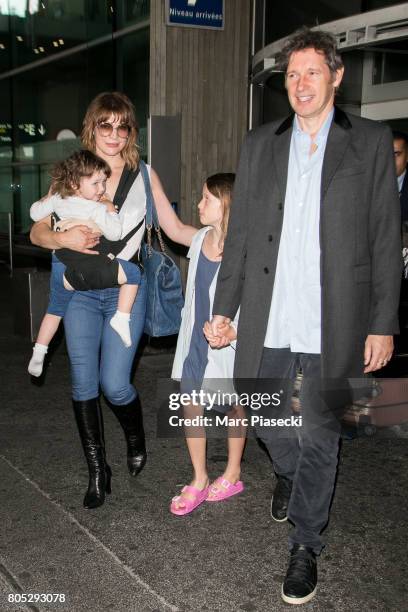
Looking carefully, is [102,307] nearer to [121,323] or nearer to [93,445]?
[121,323]

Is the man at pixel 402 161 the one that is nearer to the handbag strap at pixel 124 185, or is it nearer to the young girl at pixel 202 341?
the young girl at pixel 202 341

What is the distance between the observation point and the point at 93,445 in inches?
144

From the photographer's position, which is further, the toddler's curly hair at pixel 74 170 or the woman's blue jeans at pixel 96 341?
the woman's blue jeans at pixel 96 341

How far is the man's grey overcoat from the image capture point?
2723mm

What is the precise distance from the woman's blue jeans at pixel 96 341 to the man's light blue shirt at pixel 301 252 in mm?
922

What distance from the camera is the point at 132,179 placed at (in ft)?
11.9

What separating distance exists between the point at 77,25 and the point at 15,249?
5.11 m

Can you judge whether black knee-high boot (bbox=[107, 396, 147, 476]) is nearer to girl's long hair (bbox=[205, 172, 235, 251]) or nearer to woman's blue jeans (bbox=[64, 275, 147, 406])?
woman's blue jeans (bbox=[64, 275, 147, 406])

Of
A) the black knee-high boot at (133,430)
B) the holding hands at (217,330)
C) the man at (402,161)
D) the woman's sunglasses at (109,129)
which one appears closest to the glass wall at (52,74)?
the man at (402,161)

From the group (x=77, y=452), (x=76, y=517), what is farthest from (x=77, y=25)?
(x=76, y=517)

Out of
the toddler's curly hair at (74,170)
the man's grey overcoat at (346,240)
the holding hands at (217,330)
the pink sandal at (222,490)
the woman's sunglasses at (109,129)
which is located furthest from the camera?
the pink sandal at (222,490)

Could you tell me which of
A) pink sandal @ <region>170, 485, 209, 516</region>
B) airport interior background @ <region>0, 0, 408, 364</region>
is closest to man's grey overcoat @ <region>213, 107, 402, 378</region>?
pink sandal @ <region>170, 485, 209, 516</region>

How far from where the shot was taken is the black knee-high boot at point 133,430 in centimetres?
381

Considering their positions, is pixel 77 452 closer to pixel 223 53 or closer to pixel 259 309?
pixel 259 309
